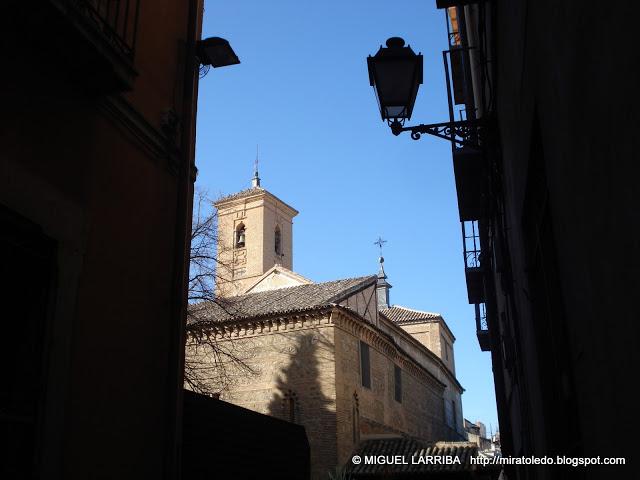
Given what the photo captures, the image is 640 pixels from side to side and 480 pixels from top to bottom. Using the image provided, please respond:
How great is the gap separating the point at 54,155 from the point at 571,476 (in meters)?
3.65

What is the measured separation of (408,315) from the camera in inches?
1891

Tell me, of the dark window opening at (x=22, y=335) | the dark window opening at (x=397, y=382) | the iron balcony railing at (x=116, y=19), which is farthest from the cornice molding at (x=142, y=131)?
the dark window opening at (x=397, y=382)

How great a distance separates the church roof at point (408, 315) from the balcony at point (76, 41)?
42.3 metres

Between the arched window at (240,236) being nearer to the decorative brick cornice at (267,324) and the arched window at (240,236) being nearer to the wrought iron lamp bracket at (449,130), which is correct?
the decorative brick cornice at (267,324)

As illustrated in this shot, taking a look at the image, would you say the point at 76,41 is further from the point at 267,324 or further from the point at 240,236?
the point at 240,236

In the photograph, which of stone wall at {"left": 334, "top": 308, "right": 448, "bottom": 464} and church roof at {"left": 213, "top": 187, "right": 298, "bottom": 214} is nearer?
stone wall at {"left": 334, "top": 308, "right": 448, "bottom": 464}

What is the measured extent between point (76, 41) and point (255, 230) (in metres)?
43.8

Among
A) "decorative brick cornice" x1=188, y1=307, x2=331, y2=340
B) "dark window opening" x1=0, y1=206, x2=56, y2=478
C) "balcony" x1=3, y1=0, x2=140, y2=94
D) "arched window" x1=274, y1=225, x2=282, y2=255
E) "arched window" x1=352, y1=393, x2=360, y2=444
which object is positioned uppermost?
"arched window" x1=274, y1=225, x2=282, y2=255

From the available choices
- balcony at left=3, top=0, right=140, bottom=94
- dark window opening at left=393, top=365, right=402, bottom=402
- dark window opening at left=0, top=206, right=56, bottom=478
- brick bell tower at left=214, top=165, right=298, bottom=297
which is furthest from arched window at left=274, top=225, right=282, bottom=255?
dark window opening at left=0, top=206, right=56, bottom=478

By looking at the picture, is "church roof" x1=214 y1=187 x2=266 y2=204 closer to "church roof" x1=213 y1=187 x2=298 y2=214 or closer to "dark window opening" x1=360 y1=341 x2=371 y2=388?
"church roof" x1=213 y1=187 x2=298 y2=214

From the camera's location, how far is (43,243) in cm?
417

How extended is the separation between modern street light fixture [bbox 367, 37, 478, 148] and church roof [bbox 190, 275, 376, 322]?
17644 mm

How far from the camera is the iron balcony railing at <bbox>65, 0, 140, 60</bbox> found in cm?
445

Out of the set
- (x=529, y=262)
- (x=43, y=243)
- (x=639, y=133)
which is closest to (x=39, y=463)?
(x=43, y=243)
